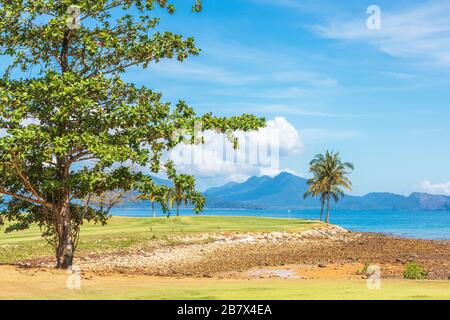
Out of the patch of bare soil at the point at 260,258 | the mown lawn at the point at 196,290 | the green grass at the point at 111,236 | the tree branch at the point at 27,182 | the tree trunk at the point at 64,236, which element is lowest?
the patch of bare soil at the point at 260,258

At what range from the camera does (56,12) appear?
72.4 feet

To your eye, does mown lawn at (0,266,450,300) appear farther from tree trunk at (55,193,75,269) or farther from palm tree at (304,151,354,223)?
palm tree at (304,151,354,223)

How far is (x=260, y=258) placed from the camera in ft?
149

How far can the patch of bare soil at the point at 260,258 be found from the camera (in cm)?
3656

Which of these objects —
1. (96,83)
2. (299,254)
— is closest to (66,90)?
(96,83)

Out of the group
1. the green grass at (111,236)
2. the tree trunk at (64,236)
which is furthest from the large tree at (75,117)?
the green grass at (111,236)

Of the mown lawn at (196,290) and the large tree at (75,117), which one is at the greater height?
the large tree at (75,117)

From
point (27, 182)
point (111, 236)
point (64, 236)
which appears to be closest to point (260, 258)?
point (111, 236)

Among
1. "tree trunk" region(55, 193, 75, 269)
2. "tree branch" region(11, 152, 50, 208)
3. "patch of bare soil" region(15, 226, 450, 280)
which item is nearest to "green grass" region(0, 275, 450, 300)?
"tree branch" region(11, 152, 50, 208)

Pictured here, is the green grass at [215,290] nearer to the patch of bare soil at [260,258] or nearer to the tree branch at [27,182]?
the tree branch at [27,182]

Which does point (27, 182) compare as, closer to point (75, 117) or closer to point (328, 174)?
point (75, 117)

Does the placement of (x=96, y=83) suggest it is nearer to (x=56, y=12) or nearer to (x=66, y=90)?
(x=66, y=90)

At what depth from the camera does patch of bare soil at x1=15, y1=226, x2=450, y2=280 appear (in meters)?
36.6

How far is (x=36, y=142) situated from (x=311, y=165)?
77.1 meters
